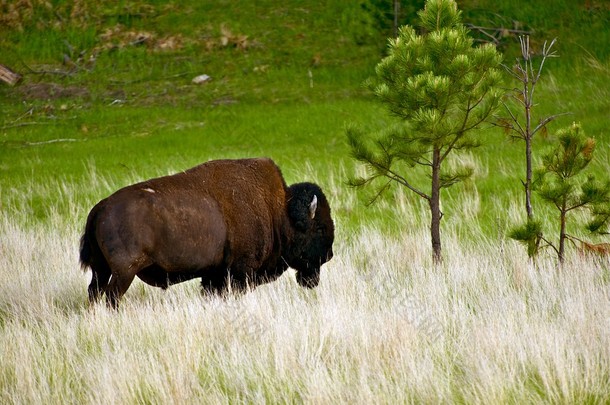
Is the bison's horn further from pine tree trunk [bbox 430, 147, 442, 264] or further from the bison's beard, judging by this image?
pine tree trunk [bbox 430, 147, 442, 264]

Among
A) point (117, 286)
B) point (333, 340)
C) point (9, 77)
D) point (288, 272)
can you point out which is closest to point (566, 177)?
point (288, 272)

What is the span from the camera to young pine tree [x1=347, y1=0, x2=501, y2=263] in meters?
9.37

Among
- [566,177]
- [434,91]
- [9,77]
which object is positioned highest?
[434,91]

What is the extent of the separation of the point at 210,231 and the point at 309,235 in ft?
4.53

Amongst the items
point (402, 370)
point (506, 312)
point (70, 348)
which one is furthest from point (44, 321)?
point (506, 312)

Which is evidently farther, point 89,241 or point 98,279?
point 98,279

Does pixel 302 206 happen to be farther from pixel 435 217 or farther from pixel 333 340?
pixel 333 340

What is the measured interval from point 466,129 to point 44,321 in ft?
16.5

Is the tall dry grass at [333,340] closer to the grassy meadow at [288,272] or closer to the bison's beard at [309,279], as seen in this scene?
the grassy meadow at [288,272]

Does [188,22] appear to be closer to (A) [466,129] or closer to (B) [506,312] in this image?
(A) [466,129]

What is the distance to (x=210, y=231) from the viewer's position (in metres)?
8.24

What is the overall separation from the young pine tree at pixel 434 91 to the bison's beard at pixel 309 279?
4.55ft

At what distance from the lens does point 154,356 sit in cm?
683

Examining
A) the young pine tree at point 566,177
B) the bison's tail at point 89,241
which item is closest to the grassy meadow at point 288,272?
the bison's tail at point 89,241
